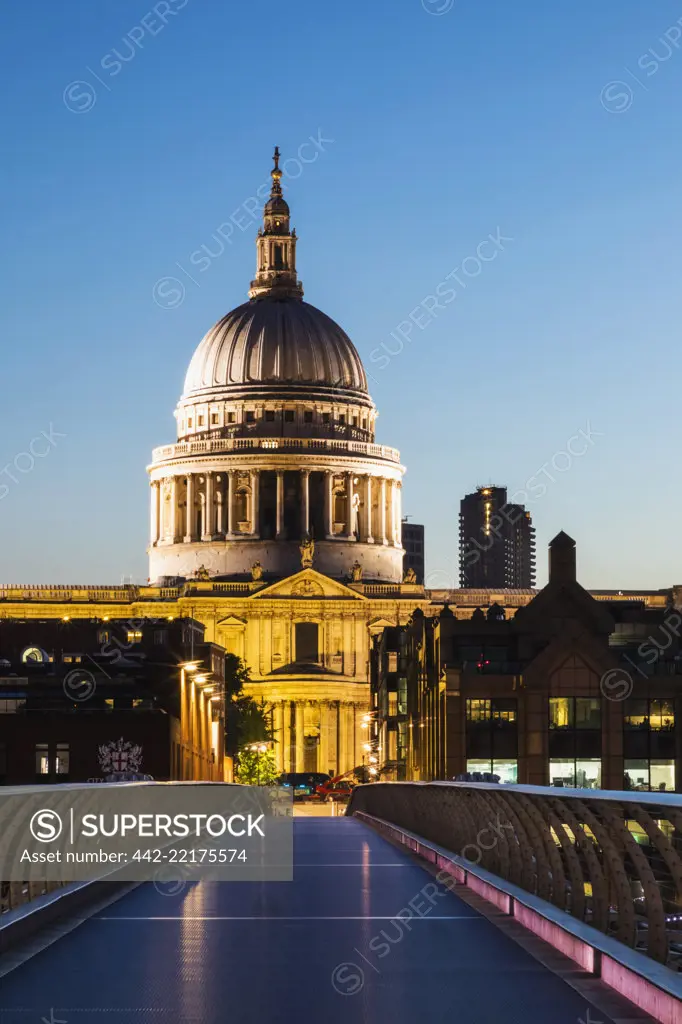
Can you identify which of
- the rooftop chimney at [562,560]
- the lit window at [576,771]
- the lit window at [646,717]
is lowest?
the lit window at [576,771]

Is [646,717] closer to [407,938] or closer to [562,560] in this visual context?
[562,560]

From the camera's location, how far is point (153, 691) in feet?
433

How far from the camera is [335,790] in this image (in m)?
176

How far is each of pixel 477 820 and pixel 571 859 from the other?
35.8ft

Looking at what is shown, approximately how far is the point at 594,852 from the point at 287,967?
3.02m

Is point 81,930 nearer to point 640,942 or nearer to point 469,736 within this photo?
point 640,942

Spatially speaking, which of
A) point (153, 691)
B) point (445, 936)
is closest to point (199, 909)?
point (445, 936)

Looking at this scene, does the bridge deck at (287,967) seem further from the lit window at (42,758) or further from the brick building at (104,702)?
the lit window at (42,758)

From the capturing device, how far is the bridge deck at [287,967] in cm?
1794

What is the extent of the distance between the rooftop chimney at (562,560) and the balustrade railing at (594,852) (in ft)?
292

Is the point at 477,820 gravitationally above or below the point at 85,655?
below

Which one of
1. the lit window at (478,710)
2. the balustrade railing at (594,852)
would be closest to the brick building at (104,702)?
the lit window at (478,710)

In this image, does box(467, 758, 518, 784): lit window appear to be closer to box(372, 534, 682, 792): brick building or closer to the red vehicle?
box(372, 534, 682, 792): brick building

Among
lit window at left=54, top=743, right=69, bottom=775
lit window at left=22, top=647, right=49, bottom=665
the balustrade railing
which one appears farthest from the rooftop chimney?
the balustrade railing
